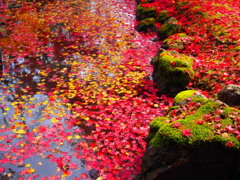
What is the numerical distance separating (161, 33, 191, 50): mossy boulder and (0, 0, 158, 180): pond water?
229 centimetres

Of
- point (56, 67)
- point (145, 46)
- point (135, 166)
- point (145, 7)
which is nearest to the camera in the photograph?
point (135, 166)

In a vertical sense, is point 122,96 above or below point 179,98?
below

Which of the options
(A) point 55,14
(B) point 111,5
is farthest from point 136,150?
(B) point 111,5

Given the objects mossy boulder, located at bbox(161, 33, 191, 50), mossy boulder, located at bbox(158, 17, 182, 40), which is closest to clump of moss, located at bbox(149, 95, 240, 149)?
mossy boulder, located at bbox(161, 33, 191, 50)

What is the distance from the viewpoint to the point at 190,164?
353cm

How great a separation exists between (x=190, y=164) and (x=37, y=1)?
62.6 feet

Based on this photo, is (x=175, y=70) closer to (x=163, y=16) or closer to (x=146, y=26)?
(x=146, y=26)

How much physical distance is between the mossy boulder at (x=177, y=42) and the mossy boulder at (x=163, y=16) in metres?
3.08

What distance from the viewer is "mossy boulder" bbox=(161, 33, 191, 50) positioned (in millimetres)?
9352

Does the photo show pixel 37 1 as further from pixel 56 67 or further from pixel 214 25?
pixel 214 25

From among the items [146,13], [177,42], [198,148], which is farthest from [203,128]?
[146,13]

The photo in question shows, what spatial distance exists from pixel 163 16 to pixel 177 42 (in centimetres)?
428

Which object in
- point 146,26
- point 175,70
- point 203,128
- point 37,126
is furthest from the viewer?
point 146,26

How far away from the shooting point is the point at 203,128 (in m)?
3.65
